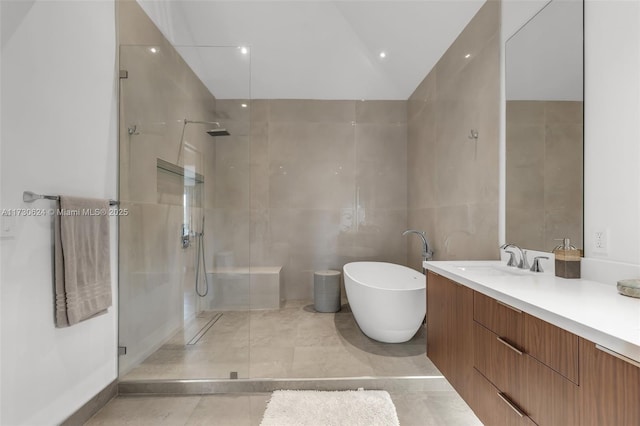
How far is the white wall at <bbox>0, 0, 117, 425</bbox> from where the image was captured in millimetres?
1368

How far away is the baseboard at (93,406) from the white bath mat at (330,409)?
1.05m

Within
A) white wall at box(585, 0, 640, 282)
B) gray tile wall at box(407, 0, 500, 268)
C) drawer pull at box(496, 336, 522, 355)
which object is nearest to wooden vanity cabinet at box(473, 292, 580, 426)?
drawer pull at box(496, 336, 522, 355)

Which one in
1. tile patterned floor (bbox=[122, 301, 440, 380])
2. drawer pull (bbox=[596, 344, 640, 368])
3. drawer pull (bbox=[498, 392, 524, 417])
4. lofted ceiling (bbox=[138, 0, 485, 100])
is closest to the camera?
drawer pull (bbox=[596, 344, 640, 368])

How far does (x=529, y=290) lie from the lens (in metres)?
1.18

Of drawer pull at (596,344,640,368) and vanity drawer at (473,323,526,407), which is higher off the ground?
drawer pull at (596,344,640,368)

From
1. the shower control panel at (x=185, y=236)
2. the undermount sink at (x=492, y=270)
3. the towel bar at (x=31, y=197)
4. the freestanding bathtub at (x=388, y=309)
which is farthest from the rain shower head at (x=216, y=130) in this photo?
the undermount sink at (x=492, y=270)

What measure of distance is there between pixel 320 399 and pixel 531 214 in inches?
68.6

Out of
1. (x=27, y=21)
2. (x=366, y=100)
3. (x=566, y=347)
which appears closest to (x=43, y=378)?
(x=27, y=21)

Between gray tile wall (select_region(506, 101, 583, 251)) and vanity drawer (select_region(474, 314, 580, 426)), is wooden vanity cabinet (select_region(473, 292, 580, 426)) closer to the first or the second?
vanity drawer (select_region(474, 314, 580, 426))

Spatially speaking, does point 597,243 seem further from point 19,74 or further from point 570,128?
point 19,74

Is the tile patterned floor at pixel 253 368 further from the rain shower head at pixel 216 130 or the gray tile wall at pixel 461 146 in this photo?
the rain shower head at pixel 216 130

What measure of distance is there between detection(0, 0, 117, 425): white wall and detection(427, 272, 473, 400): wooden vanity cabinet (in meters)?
2.06

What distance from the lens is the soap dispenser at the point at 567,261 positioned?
4.67 feet

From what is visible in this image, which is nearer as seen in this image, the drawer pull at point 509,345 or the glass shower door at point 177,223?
the drawer pull at point 509,345
